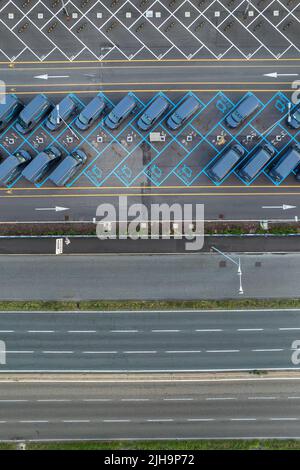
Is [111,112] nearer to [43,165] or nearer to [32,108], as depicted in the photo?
[32,108]

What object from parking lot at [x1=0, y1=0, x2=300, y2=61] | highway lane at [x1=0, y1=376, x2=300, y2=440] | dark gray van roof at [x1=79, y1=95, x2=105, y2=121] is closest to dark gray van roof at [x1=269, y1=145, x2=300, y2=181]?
parking lot at [x1=0, y1=0, x2=300, y2=61]

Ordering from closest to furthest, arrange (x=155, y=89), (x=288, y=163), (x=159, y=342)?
(x=288, y=163), (x=159, y=342), (x=155, y=89)

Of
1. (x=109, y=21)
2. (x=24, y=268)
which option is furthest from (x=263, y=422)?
(x=109, y=21)

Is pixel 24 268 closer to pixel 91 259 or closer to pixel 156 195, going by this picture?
pixel 91 259

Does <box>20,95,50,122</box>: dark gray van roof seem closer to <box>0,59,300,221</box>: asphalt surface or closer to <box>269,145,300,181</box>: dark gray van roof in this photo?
<box>0,59,300,221</box>: asphalt surface

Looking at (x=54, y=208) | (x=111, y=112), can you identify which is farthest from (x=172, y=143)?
(x=54, y=208)

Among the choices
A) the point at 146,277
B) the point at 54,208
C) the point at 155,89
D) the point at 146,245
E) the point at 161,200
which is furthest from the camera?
the point at 155,89

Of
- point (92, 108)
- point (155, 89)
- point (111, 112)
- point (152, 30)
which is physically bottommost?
point (111, 112)
